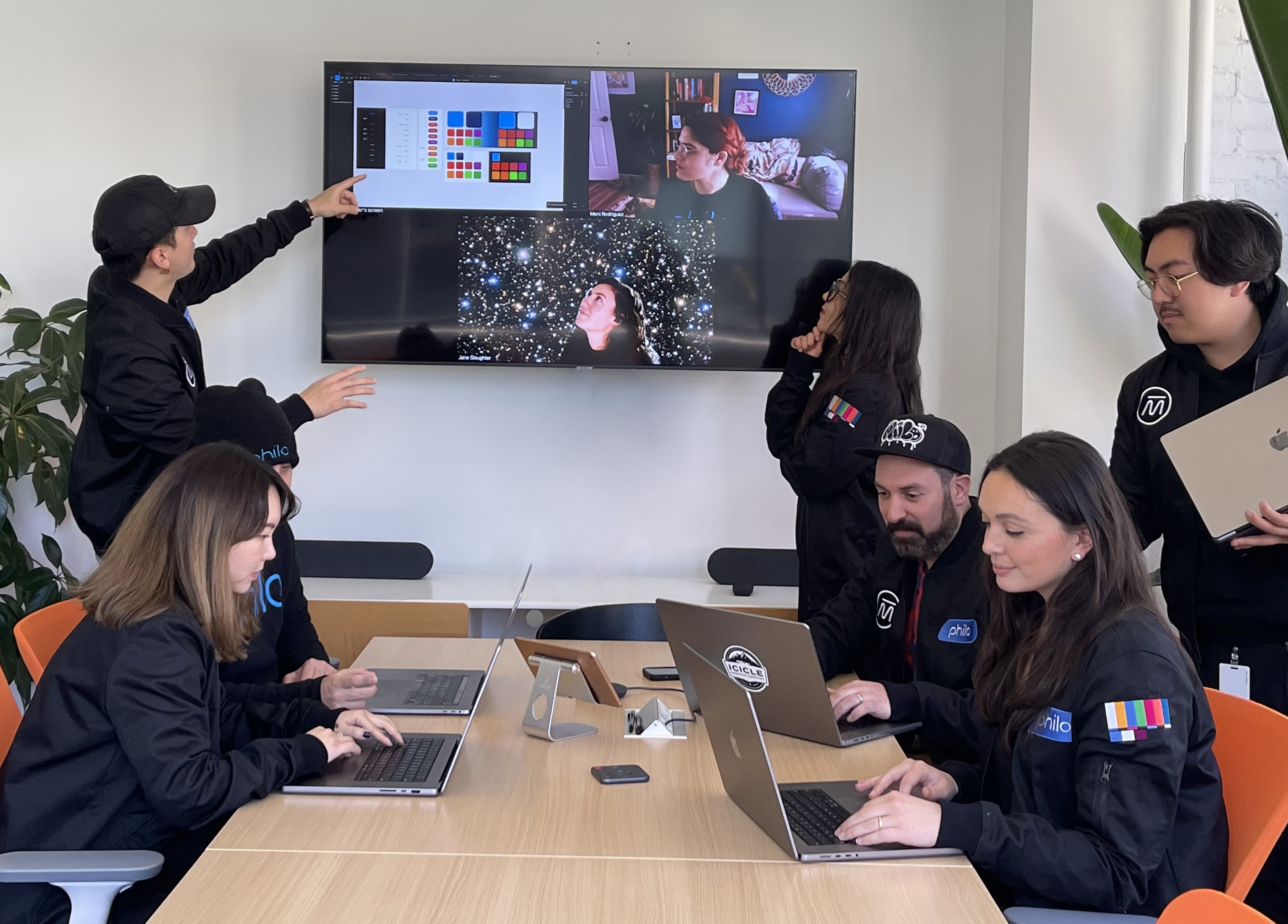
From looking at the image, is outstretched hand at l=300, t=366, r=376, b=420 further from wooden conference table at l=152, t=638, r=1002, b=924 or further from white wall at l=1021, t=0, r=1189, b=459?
white wall at l=1021, t=0, r=1189, b=459

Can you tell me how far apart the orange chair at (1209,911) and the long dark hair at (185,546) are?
144cm

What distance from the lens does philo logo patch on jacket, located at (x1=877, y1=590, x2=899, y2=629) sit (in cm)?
262

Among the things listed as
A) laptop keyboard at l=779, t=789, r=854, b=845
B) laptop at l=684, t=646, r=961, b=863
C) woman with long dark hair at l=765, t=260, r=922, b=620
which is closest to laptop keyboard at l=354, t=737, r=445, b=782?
laptop at l=684, t=646, r=961, b=863

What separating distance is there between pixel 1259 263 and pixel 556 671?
1.65m

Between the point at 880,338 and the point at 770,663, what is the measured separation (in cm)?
150

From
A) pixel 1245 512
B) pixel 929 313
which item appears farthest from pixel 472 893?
pixel 929 313

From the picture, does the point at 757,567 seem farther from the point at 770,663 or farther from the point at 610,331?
the point at 770,663

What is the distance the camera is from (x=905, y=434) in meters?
2.54

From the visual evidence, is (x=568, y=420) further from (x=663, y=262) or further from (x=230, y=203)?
(x=230, y=203)

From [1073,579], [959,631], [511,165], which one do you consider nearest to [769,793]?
[1073,579]

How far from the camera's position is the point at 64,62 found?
13.6 ft

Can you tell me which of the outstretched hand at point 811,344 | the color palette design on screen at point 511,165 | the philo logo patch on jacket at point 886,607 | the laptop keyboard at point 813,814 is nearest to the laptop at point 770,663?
the laptop keyboard at point 813,814

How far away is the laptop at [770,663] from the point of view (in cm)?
189

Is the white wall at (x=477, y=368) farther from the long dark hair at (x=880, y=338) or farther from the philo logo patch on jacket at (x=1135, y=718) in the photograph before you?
the philo logo patch on jacket at (x=1135, y=718)
